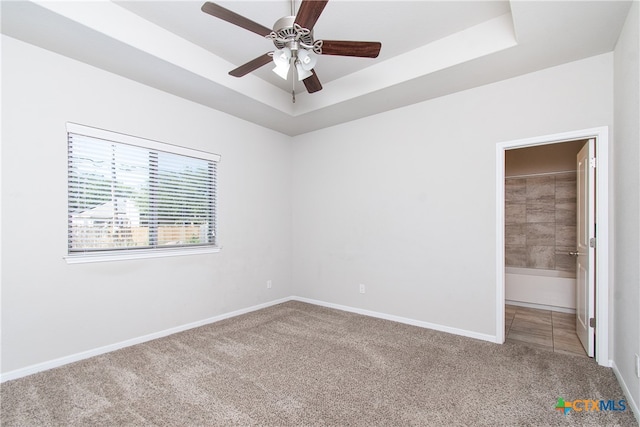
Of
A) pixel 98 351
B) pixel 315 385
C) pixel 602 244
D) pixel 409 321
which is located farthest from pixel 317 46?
pixel 98 351

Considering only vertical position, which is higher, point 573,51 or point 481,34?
point 481,34

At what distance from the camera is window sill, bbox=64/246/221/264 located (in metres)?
2.71

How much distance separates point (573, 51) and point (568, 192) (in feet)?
8.27

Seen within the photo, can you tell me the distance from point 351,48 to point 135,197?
256cm

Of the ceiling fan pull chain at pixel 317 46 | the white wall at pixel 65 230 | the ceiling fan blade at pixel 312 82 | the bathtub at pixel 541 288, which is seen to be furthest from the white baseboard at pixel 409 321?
the ceiling fan pull chain at pixel 317 46

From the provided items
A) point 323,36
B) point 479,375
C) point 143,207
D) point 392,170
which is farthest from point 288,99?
point 479,375

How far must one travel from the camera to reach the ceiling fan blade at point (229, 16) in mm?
1733

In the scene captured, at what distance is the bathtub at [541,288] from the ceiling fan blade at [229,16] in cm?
477

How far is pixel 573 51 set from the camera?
2.56 m

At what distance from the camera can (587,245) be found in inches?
109

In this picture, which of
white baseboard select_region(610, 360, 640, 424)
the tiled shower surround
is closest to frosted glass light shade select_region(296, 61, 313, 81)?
white baseboard select_region(610, 360, 640, 424)

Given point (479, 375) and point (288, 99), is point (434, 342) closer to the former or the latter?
point (479, 375)

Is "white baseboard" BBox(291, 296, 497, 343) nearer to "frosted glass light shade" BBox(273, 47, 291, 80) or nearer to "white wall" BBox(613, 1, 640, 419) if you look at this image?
"white wall" BBox(613, 1, 640, 419)

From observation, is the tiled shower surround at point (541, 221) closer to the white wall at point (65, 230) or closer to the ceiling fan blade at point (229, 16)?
the white wall at point (65, 230)
